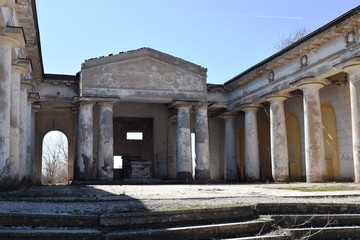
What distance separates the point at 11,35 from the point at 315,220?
382 inches

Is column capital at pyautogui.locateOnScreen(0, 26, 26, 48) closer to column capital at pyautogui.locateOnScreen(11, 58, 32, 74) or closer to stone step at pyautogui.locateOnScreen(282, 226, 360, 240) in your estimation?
column capital at pyautogui.locateOnScreen(11, 58, 32, 74)

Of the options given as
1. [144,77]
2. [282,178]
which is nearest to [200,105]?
[144,77]

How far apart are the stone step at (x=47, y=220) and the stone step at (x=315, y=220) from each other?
2.56 metres

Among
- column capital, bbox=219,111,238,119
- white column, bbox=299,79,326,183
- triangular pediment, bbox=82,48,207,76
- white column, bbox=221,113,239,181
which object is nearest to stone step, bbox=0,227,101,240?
white column, bbox=299,79,326,183

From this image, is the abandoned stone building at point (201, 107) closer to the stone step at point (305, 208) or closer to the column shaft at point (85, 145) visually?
the column shaft at point (85, 145)

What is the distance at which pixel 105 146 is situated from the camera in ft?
73.1

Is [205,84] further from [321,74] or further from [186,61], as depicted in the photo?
[321,74]

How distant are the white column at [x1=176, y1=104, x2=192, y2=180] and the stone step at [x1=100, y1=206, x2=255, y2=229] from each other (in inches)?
682

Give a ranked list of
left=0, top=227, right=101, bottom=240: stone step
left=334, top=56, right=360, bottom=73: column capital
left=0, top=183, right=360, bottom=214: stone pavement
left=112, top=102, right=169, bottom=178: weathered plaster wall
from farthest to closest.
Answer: left=112, top=102, right=169, bottom=178: weathered plaster wall < left=334, top=56, right=360, bottom=73: column capital < left=0, top=183, right=360, bottom=214: stone pavement < left=0, top=227, right=101, bottom=240: stone step

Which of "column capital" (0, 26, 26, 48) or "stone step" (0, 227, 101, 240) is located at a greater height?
"column capital" (0, 26, 26, 48)

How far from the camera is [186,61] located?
24297mm

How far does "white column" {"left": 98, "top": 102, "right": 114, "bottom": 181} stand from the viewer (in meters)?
22.1

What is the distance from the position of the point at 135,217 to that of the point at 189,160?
59.8ft

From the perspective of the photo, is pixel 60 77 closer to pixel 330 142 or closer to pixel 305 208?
pixel 330 142
